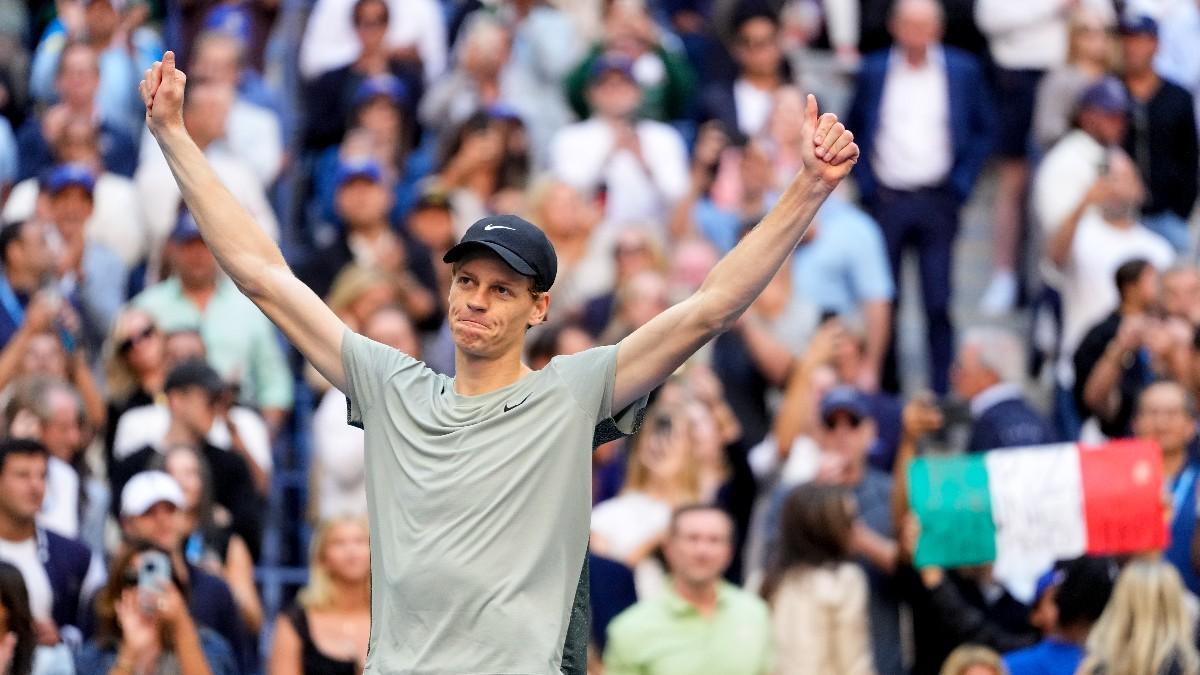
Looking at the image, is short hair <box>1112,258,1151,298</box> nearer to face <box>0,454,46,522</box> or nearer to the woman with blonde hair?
the woman with blonde hair

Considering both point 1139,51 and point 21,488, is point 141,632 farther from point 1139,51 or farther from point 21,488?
point 1139,51

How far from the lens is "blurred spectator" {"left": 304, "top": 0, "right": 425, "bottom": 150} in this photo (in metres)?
13.4

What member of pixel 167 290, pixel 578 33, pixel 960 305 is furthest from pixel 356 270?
pixel 960 305

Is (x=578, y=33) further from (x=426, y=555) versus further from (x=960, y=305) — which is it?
(x=426, y=555)

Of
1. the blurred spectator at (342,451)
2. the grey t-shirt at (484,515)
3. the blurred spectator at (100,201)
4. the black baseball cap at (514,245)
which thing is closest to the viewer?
the grey t-shirt at (484,515)

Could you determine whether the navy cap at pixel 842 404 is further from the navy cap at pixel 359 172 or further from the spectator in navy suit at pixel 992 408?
the navy cap at pixel 359 172

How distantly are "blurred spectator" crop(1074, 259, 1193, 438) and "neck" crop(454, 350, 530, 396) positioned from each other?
6.52m

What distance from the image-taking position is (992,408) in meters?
11.4

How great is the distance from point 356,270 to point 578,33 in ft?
11.0

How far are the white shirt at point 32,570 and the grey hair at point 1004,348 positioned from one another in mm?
5571

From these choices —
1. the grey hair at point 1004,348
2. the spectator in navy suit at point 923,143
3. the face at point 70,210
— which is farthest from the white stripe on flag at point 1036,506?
the face at point 70,210

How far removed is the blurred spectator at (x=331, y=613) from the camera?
336 inches

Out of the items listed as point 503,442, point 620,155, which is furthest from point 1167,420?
point 503,442

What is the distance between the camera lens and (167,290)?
1124 centimetres
